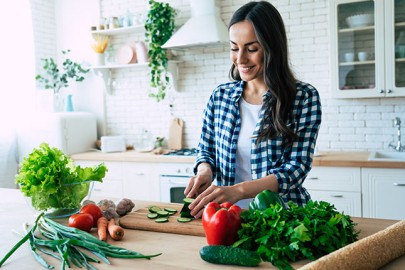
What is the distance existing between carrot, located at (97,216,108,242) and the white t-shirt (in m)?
0.74

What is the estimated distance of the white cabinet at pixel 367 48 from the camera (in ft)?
12.4

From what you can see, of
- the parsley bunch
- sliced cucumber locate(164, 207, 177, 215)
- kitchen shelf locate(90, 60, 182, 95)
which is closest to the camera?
the parsley bunch

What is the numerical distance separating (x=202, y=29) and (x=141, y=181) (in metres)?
1.64

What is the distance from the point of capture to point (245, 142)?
7.56ft

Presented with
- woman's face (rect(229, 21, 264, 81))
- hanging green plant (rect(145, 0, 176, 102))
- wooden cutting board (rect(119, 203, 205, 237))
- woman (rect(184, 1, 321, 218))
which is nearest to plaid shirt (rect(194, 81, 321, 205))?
woman (rect(184, 1, 321, 218))

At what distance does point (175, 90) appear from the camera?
200 inches

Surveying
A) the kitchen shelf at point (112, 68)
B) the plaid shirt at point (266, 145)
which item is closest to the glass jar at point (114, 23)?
the kitchen shelf at point (112, 68)

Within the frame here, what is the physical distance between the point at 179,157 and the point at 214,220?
2833mm

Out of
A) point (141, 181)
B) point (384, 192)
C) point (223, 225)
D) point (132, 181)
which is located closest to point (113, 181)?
point (132, 181)

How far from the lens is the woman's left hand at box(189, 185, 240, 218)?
1.80m

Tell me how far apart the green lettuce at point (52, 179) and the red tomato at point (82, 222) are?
18cm

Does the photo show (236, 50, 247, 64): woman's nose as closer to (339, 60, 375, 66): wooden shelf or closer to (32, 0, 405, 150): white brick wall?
(339, 60, 375, 66): wooden shelf

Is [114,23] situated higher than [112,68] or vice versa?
[114,23]

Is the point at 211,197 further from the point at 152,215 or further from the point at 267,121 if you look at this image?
the point at 267,121
